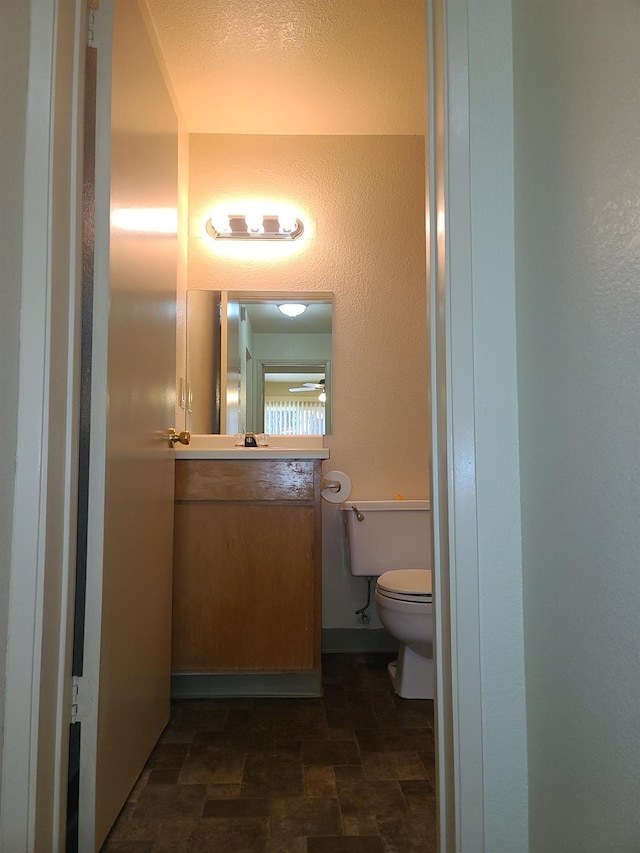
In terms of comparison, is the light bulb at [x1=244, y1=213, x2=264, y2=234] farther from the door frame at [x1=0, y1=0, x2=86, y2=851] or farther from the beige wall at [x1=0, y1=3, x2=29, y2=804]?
the beige wall at [x1=0, y1=3, x2=29, y2=804]

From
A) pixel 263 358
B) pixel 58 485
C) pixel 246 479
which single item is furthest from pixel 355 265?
pixel 58 485

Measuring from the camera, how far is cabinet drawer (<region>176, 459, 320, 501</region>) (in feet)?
7.07

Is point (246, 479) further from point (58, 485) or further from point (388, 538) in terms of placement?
point (58, 485)

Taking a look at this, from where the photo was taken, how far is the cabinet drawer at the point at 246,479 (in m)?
2.16

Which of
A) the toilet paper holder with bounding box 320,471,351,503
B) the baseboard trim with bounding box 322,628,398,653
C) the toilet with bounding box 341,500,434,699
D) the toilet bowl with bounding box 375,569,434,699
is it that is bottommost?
the baseboard trim with bounding box 322,628,398,653

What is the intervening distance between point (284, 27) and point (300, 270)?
96cm

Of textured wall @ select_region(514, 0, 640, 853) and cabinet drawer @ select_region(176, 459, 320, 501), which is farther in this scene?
cabinet drawer @ select_region(176, 459, 320, 501)

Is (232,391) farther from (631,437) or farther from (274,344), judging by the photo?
(631,437)

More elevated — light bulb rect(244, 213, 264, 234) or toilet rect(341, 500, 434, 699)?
light bulb rect(244, 213, 264, 234)

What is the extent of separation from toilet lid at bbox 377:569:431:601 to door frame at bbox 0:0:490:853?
101 centimetres

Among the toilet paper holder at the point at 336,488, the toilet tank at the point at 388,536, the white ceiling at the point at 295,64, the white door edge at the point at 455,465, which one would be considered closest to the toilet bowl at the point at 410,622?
the toilet tank at the point at 388,536

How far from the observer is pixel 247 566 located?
2.15 meters

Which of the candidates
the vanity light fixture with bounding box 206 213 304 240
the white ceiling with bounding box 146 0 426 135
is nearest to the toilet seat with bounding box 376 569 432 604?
the vanity light fixture with bounding box 206 213 304 240

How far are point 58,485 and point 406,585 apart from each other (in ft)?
4.66
